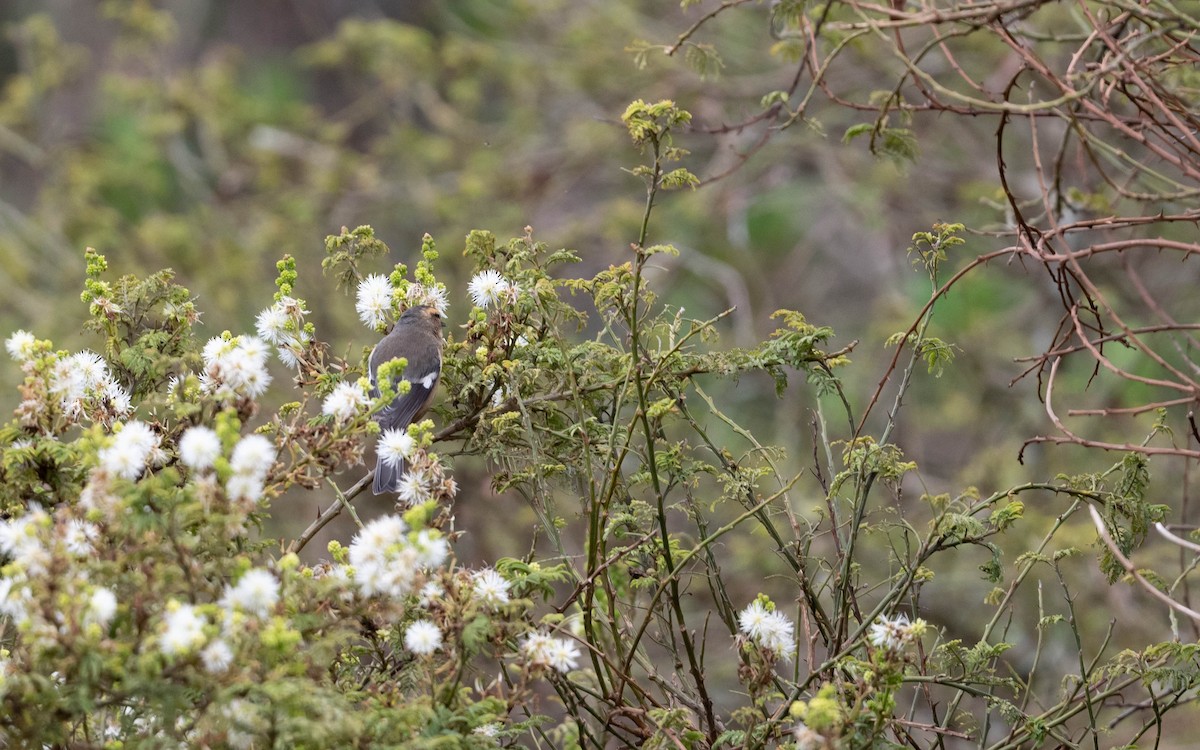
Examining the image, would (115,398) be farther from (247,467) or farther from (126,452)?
(247,467)

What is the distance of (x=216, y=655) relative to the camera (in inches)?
77.7

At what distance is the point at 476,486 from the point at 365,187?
285 cm

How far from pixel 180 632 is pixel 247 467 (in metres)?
0.33

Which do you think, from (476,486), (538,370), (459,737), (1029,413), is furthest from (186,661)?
(1029,413)

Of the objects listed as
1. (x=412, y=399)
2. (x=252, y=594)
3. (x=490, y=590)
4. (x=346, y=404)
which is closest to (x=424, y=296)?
(x=412, y=399)

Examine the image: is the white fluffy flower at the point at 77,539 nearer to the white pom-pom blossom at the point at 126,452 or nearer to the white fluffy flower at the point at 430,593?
the white pom-pom blossom at the point at 126,452

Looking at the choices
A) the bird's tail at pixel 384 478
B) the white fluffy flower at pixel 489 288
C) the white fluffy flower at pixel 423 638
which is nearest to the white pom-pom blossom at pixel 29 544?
the white fluffy flower at pixel 423 638

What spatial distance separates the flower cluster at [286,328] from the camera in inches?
122

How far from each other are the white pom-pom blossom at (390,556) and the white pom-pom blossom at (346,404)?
1.29ft

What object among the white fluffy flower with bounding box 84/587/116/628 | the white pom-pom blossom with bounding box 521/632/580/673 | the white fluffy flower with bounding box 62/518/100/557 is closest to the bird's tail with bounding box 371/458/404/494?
the white pom-pom blossom with bounding box 521/632/580/673

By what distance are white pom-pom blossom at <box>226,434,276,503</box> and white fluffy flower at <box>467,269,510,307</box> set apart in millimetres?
965

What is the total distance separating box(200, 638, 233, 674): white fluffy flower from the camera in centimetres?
197

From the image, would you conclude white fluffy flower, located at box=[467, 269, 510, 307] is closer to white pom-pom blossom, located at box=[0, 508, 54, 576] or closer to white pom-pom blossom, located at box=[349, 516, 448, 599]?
white pom-pom blossom, located at box=[349, 516, 448, 599]

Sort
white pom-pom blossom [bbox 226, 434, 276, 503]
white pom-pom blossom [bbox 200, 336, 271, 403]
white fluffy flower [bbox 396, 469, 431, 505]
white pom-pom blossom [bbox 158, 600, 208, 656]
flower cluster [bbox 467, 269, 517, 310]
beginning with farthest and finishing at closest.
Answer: flower cluster [bbox 467, 269, 517, 310], white fluffy flower [bbox 396, 469, 431, 505], white pom-pom blossom [bbox 200, 336, 271, 403], white pom-pom blossom [bbox 226, 434, 276, 503], white pom-pom blossom [bbox 158, 600, 208, 656]
